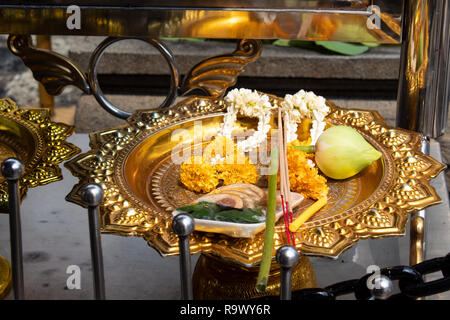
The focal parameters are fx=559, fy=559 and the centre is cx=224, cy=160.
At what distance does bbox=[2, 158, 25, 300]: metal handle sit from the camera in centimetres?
38

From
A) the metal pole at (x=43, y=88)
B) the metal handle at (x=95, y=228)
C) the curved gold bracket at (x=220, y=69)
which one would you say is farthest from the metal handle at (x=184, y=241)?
Answer: the metal pole at (x=43, y=88)

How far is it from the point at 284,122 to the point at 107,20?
A: 0.92ft

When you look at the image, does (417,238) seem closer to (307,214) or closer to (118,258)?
(307,214)

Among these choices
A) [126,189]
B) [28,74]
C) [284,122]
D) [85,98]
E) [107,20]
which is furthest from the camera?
[28,74]

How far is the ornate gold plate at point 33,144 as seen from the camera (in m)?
0.50

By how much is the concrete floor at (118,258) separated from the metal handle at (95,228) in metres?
0.25

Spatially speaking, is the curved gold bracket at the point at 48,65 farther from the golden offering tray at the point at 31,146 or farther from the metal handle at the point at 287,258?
the metal handle at the point at 287,258

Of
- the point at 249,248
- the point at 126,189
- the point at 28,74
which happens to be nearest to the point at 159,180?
the point at 126,189

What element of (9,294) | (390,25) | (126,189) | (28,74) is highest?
(28,74)

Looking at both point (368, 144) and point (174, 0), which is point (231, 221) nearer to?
point (368, 144)

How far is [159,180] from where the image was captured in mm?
594

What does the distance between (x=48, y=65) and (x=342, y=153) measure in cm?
43

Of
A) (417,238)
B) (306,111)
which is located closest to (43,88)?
(306,111)
